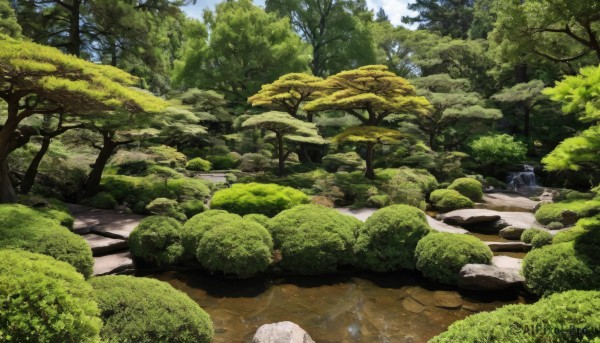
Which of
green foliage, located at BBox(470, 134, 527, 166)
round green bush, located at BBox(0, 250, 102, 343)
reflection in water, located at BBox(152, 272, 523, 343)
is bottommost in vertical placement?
reflection in water, located at BBox(152, 272, 523, 343)

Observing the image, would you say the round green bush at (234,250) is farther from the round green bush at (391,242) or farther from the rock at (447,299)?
the rock at (447,299)

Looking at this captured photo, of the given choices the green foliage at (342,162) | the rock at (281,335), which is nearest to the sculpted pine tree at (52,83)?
the rock at (281,335)

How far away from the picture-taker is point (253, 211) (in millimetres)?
10969

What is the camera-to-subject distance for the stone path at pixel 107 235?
7.89 meters

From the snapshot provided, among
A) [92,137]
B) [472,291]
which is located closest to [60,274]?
[472,291]

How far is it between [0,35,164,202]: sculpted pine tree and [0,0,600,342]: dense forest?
1.7 inches

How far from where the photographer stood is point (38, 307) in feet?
9.99

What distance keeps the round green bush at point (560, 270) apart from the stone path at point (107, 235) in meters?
8.04

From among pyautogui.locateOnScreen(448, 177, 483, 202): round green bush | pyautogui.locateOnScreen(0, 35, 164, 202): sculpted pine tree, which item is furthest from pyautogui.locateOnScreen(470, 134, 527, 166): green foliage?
pyautogui.locateOnScreen(0, 35, 164, 202): sculpted pine tree

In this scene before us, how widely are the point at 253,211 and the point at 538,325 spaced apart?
27.0ft

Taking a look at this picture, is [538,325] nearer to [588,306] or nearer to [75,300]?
[588,306]

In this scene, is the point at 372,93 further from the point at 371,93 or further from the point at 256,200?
the point at 256,200

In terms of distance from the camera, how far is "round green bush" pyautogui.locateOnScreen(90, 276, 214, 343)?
163 inches

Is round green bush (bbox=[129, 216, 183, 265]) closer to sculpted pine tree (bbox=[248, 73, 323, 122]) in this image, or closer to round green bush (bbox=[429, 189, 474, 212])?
round green bush (bbox=[429, 189, 474, 212])
